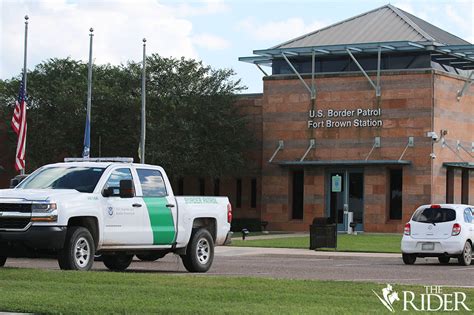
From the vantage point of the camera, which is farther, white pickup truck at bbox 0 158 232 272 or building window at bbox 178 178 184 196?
building window at bbox 178 178 184 196

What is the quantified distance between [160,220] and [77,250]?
87.6 inches

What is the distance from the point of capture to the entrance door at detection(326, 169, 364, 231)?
5303cm

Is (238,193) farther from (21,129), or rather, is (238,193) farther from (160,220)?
(160,220)

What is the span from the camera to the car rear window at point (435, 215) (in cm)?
2783

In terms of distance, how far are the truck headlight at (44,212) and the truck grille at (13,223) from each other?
172 mm

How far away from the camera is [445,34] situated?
5762cm

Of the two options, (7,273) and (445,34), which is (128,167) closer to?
(7,273)

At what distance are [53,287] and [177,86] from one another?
40.8 m

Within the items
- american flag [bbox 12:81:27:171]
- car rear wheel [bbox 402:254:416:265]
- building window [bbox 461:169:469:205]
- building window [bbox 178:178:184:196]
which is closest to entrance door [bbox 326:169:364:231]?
building window [bbox 461:169:469:205]

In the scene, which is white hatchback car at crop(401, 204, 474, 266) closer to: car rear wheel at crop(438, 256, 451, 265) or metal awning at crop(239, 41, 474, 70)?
car rear wheel at crop(438, 256, 451, 265)

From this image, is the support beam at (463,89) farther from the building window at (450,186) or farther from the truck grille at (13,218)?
the truck grille at (13,218)

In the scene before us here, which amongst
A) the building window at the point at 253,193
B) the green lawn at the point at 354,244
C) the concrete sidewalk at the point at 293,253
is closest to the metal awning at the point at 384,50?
the building window at the point at 253,193
